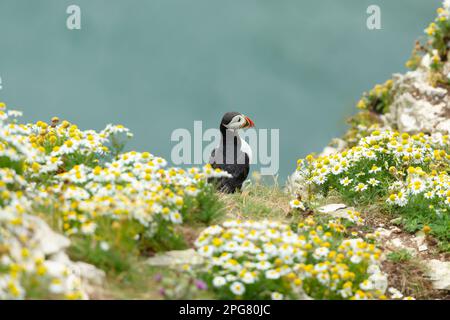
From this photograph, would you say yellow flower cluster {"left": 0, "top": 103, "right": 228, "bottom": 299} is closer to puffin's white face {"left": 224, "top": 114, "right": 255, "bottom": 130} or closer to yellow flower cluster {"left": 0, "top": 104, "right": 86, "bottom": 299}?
yellow flower cluster {"left": 0, "top": 104, "right": 86, "bottom": 299}

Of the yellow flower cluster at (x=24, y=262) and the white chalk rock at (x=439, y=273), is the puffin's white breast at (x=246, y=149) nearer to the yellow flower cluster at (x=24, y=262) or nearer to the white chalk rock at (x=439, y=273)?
the white chalk rock at (x=439, y=273)

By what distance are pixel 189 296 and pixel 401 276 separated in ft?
7.99

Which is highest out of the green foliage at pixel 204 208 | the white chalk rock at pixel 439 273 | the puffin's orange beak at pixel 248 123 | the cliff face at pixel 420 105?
the cliff face at pixel 420 105

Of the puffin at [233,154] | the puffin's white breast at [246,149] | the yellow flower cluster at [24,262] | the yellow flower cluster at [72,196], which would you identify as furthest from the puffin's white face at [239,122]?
the yellow flower cluster at [24,262]

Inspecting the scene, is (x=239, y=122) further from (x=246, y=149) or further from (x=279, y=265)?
(x=279, y=265)

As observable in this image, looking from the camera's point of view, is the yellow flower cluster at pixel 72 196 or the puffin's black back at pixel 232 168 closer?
the yellow flower cluster at pixel 72 196

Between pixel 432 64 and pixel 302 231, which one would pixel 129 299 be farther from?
pixel 432 64

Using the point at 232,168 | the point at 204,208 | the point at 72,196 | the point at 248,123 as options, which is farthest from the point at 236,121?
the point at 72,196

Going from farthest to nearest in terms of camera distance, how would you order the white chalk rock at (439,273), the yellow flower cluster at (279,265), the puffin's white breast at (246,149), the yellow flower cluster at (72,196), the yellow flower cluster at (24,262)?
1. the puffin's white breast at (246,149)
2. the white chalk rock at (439,273)
3. the yellow flower cluster at (279,265)
4. the yellow flower cluster at (72,196)
5. the yellow flower cluster at (24,262)

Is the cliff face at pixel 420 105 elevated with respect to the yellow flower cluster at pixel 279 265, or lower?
elevated

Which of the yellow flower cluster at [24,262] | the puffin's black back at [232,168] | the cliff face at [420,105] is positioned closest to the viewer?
the yellow flower cluster at [24,262]

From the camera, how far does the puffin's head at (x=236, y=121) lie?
26.1 feet
